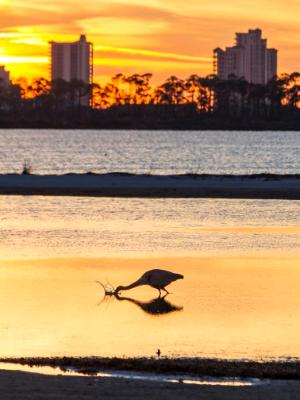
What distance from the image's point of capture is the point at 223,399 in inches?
439

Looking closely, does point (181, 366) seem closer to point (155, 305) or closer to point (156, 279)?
point (155, 305)

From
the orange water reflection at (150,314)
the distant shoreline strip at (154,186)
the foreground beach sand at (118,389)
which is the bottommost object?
the foreground beach sand at (118,389)

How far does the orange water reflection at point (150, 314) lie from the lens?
14469 millimetres

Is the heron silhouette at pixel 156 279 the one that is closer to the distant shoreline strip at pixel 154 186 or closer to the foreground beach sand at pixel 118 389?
the foreground beach sand at pixel 118 389

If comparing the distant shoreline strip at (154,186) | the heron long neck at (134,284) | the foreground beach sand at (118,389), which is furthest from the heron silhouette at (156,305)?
the distant shoreline strip at (154,186)

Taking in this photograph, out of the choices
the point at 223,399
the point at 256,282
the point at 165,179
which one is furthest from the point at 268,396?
the point at 165,179

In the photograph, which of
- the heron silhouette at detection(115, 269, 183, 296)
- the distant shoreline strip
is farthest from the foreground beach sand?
the distant shoreline strip

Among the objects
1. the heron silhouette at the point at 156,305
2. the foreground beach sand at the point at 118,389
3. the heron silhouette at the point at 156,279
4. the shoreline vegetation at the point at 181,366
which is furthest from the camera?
the heron silhouette at the point at 156,279

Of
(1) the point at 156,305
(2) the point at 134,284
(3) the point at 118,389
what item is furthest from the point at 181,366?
(2) the point at 134,284

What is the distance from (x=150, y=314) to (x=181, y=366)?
4079 millimetres

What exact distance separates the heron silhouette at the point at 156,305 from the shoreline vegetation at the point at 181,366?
366 cm

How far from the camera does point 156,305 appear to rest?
17828 millimetres

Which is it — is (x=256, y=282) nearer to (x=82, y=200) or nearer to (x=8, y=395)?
(x=8, y=395)

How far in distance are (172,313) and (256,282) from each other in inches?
130
